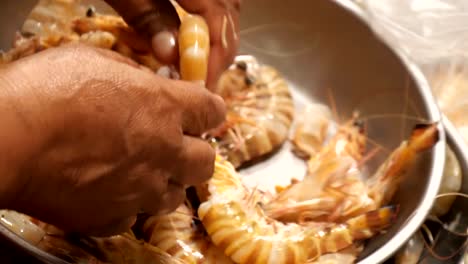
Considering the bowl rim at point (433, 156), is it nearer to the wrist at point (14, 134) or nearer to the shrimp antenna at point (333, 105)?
the shrimp antenna at point (333, 105)

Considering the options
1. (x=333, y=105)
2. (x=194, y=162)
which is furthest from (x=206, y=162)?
(x=333, y=105)

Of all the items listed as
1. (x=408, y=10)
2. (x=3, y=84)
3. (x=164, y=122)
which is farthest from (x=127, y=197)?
(x=408, y=10)

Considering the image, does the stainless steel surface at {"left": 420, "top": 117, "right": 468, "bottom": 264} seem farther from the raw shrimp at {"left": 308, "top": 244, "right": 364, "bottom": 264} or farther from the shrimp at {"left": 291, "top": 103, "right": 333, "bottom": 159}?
the shrimp at {"left": 291, "top": 103, "right": 333, "bottom": 159}

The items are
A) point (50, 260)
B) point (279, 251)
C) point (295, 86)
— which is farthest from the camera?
point (295, 86)

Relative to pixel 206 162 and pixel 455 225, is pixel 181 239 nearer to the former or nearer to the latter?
pixel 206 162

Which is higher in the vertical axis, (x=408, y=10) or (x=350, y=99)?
(x=408, y=10)

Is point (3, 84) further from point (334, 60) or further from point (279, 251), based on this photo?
point (334, 60)
